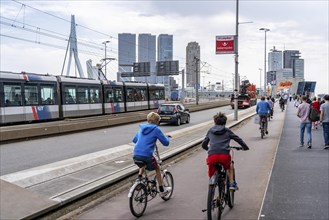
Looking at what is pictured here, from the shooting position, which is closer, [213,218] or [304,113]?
[213,218]

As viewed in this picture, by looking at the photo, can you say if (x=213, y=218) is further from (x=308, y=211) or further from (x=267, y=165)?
(x=267, y=165)

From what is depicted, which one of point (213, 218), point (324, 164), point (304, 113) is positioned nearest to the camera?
point (213, 218)

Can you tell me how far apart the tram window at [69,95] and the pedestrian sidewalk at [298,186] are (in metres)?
19.3

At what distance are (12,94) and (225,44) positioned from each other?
47.9 ft

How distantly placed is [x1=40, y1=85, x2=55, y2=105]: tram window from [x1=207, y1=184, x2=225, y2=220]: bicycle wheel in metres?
21.0

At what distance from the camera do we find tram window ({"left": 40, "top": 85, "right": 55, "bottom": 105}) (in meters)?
24.9

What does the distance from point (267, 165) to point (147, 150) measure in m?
5.03

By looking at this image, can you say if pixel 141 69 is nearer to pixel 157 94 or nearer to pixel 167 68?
pixel 167 68

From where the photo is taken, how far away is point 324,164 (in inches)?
377

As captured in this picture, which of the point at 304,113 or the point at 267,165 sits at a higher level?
the point at 304,113

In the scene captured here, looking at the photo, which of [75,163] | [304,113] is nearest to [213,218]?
[75,163]

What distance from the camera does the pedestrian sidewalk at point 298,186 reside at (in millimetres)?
5801

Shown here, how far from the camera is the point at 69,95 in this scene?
28.2 m

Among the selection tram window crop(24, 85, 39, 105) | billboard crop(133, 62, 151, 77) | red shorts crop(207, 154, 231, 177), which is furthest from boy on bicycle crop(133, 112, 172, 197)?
billboard crop(133, 62, 151, 77)
